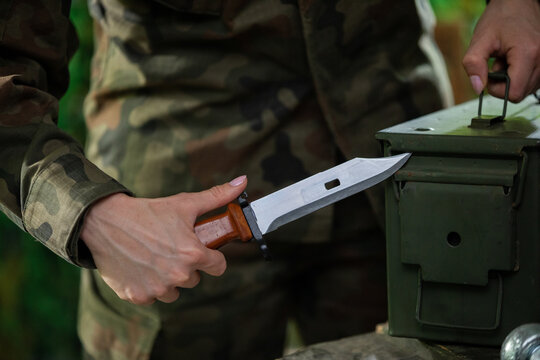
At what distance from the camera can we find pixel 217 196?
107 centimetres

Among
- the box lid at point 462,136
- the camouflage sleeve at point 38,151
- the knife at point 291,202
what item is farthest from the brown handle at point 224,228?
the box lid at point 462,136

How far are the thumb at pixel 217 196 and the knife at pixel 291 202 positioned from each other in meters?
0.02

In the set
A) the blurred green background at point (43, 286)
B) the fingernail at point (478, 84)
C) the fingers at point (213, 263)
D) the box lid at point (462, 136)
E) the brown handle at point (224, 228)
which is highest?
the fingernail at point (478, 84)

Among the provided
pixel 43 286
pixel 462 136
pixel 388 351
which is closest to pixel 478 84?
pixel 462 136

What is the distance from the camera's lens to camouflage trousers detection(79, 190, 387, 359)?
1.50m

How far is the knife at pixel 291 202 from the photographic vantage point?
1058mm

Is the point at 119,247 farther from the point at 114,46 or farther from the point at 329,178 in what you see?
the point at 114,46

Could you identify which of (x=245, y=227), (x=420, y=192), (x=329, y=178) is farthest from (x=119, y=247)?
(x=420, y=192)

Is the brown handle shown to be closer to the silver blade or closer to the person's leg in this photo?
the silver blade

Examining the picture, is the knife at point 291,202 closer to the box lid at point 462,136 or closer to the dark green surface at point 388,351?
the box lid at point 462,136

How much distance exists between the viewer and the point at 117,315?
1.55m

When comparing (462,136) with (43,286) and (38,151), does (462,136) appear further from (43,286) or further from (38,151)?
(43,286)

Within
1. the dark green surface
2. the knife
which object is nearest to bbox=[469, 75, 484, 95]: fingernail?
the knife

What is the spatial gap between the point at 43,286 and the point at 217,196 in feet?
6.26
